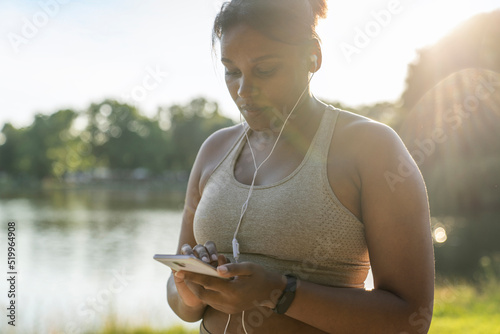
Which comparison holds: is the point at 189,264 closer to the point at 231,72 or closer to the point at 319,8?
the point at 231,72

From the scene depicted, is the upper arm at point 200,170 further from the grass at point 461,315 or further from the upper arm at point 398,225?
the grass at point 461,315

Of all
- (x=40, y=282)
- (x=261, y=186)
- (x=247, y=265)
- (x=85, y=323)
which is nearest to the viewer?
(x=247, y=265)

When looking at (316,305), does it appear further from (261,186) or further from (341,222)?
(261,186)

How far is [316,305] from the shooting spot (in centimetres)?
135

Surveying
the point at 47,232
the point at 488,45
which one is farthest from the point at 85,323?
the point at 488,45

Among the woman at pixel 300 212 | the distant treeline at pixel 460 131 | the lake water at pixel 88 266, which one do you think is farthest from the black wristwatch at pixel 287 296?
the distant treeline at pixel 460 131

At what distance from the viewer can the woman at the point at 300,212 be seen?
1.33 metres

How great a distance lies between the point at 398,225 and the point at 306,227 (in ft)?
0.87

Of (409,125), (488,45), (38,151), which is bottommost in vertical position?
(38,151)

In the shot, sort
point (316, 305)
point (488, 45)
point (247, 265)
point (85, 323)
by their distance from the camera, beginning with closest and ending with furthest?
1. point (247, 265)
2. point (316, 305)
3. point (85, 323)
4. point (488, 45)

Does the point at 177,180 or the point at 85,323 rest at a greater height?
the point at 85,323

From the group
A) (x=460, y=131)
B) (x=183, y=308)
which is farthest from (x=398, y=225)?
(x=460, y=131)

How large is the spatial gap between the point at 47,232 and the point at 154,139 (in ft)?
113

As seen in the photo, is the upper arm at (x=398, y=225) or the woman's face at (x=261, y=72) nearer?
the upper arm at (x=398, y=225)
